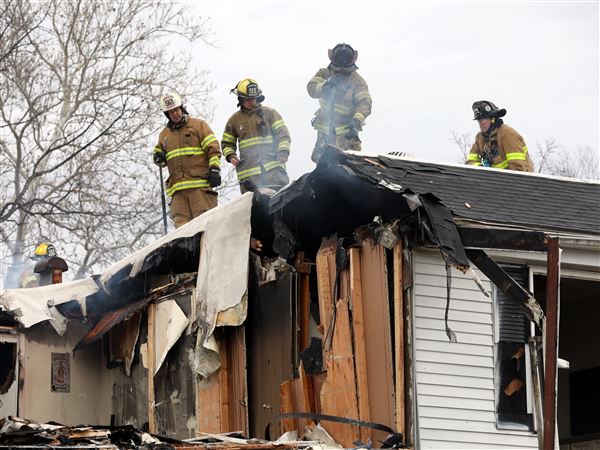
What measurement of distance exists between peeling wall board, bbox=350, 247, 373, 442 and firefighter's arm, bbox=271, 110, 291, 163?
10.9 ft

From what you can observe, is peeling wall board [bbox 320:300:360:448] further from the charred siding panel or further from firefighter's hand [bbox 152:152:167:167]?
firefighter's hand [bbox 152:152:167:167]

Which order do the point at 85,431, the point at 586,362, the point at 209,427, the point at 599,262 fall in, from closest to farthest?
the point at 85,431 < the point at 599,262 < the point at 209,427 < the point at 586,362

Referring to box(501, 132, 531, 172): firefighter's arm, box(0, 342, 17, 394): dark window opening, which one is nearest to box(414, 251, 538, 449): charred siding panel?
box(501, 132, 531, 172): firefighter's arm

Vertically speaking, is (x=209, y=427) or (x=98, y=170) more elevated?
(x=98, y=170)

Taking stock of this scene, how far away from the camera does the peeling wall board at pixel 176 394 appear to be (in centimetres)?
1345

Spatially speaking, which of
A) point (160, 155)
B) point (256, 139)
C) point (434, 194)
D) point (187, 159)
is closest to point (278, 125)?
point (256, 139)

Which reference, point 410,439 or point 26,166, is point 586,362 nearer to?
point 410,439

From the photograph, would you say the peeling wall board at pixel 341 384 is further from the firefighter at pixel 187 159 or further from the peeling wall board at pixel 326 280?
the firefighter at pixel 187 159

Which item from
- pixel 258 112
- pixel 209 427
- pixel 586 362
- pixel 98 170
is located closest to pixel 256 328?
pixel 209 427

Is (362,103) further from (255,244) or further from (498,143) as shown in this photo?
(255,244)

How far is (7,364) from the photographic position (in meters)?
15.3

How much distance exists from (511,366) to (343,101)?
4346 millimetres

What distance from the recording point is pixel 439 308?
37.4ft

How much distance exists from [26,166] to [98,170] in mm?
1491
